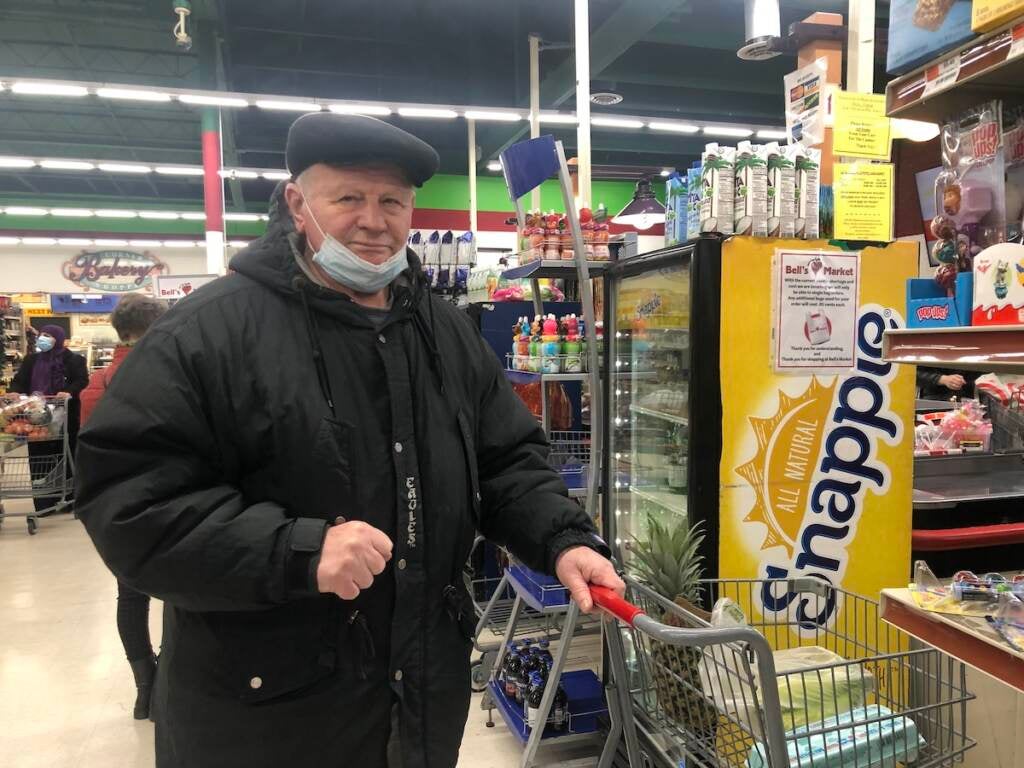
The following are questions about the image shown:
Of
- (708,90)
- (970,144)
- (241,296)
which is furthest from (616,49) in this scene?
(241,296)

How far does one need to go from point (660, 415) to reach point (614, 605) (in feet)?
5.25

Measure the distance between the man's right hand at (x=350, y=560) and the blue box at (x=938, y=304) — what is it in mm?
1209

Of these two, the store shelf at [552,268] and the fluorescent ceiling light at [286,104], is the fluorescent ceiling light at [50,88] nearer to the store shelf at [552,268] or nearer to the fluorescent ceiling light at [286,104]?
the fluorescent ceiling light at [286,104]

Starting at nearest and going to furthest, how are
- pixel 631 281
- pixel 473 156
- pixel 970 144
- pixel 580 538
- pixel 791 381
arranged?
1. pixel 580 538
2. pixel 970 144
3. pixel 791 381
4. pixel 631 281
5. pixel 473 156

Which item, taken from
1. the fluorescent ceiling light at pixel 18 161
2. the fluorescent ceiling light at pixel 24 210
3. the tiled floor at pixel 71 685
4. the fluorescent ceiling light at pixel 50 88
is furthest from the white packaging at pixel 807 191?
the fluorescent ceiling light at pixel 24 210

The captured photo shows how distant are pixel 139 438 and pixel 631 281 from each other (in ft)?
→ 7.33

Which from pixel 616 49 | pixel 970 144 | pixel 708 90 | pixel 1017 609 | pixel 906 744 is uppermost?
pixel 708 90

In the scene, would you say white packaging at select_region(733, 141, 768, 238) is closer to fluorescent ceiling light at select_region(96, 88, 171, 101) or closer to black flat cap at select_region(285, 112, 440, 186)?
black flat cap at select_region(285, 112, 440, 186)

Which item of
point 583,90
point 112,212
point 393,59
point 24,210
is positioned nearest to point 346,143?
point 583,90

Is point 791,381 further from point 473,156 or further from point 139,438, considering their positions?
point 473,156

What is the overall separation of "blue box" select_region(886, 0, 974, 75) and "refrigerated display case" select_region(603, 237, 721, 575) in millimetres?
859

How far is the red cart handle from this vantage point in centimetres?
133

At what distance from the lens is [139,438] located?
4.03ft

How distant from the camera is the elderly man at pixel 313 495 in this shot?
1222mm
